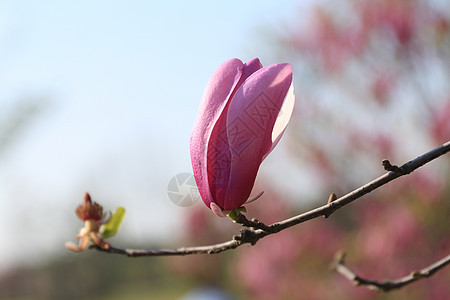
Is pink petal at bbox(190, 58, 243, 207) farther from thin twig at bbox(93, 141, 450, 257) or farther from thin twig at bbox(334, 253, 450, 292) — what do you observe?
thin twig at bbox(334, 253, 450, 292)

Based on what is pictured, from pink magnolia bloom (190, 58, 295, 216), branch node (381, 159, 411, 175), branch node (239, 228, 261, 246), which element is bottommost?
branch node (239, 228, 261, 246)

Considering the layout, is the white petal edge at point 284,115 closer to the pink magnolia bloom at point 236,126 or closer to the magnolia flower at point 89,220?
the pink magnolia bloom at point 236,126

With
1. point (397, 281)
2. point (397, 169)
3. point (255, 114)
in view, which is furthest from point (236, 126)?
→ point (397, 281)

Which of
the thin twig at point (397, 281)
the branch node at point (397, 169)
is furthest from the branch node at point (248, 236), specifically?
the thin twig at point (397, 281)

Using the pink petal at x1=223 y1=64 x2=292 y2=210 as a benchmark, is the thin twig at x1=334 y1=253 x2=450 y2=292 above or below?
below

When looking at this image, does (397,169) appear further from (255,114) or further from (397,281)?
(397,281)

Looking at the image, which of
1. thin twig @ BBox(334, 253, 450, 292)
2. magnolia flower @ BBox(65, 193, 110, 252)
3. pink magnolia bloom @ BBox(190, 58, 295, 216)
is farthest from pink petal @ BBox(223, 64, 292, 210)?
thin twig @ BBox(334, 253, 450, 292)
